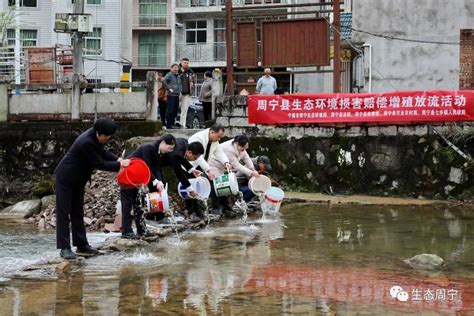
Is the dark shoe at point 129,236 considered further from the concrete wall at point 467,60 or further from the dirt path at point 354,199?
the concrete wall at point 467,60

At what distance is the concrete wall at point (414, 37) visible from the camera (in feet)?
79.6

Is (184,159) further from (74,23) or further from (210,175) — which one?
(74,23)

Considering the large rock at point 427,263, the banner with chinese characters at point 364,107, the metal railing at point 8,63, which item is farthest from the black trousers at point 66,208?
the metal railing at point 8,63

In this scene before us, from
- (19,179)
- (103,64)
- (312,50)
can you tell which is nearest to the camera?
(312,50)

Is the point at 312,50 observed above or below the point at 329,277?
above

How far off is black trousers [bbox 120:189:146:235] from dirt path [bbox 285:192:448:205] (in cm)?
580

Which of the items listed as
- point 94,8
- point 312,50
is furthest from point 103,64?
point 312,50

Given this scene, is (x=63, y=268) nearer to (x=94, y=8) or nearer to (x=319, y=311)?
(x=319, y=311)

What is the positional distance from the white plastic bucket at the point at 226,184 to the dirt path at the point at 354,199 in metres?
3.15

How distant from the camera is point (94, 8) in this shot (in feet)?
151

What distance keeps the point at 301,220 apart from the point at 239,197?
4.76ft

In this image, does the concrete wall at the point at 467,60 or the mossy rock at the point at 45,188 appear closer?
the mossy rock at the point at 45,188

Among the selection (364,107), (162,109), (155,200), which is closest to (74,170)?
(155,200)

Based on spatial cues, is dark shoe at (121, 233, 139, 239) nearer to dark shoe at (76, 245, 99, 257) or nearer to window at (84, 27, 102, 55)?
dark shoe at (76, 245, 99, 257)
